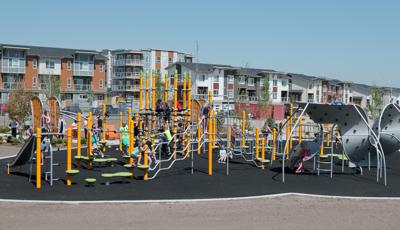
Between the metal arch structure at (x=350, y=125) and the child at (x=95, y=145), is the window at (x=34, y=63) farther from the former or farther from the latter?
the metal arch structure at (x=350, y=125)

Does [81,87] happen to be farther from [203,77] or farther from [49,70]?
[203,77]

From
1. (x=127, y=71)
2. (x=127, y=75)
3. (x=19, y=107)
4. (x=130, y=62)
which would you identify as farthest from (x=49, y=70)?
(x=19, y=107)

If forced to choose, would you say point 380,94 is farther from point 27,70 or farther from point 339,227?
point 339,227

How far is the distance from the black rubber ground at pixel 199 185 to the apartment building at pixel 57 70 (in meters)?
45.8

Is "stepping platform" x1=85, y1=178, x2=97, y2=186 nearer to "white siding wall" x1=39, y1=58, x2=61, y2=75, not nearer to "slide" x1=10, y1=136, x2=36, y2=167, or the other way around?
"slide" x1=10, y1=136, x2=36, y2=167

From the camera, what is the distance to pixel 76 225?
9234 mm

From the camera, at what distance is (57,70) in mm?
64375

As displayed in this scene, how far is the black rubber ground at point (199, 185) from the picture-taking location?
41.4 feet

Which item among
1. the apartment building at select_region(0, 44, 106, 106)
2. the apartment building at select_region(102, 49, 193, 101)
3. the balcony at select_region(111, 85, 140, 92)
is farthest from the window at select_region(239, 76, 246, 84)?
the apartment building at select_region(0, 44, 106, 106)

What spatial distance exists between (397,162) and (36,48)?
52.8m

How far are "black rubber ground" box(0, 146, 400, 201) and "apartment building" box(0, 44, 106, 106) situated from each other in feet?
150

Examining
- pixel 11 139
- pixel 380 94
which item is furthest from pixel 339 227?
pixel 380 94

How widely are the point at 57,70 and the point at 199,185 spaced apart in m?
53.7

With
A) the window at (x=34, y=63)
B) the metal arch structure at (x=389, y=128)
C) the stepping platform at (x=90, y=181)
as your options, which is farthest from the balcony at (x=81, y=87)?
the stepping platform at (x=90, y=181)
